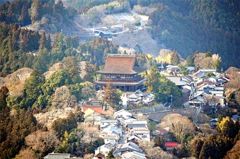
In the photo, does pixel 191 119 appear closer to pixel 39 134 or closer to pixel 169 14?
pixel 39 134

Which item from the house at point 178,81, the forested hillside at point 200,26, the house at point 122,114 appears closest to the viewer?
the house at point 122,114

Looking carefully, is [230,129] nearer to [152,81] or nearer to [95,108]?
[95,108]

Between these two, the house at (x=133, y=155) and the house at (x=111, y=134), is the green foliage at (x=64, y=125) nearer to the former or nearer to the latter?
the house at (x=111, y=134)

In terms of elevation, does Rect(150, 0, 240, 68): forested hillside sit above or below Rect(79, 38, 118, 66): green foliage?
below

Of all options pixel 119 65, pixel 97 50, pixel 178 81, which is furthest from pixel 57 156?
pixel 97 50

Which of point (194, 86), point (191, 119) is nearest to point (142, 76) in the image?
point (194, 86)

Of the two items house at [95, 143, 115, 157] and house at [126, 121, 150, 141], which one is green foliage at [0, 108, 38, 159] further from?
house at [126, 121, 150, 141]

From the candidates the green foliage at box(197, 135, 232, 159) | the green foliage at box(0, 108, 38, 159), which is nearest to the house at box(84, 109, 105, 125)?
the green foliage at box(0, 108, 38, 159)

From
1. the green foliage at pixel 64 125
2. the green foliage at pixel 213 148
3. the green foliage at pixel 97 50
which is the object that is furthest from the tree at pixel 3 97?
the green foliage at pixel 97 50
